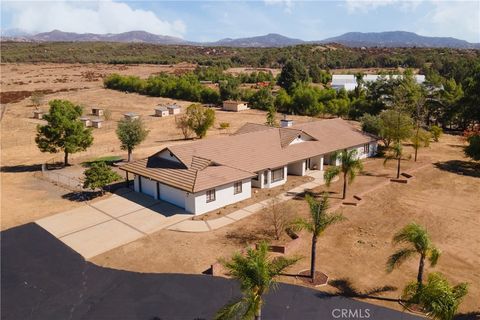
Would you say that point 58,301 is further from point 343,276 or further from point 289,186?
point 289,186

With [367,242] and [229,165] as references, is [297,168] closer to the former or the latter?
[229,165]

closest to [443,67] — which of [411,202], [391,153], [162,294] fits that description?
[391,153]

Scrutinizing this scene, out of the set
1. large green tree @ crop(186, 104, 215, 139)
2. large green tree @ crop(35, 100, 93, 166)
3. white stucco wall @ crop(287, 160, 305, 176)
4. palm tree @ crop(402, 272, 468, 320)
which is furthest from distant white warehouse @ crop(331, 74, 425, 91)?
palm tree @ crop(402, 272, 468, 320)

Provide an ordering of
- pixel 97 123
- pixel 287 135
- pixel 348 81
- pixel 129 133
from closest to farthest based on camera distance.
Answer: pixel 287 135 → pixel 129 133 → pixel 97 123 → pixel 348 81

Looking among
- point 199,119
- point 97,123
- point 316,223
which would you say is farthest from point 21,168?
point 316,223

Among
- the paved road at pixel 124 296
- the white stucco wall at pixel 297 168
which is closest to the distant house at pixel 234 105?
the white stucco wall at pixel 297 168
